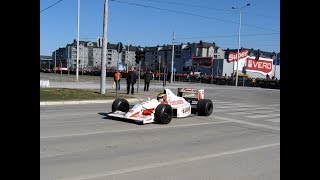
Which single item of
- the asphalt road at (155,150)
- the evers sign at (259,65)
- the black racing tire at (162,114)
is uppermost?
the evers sign at (259,65)

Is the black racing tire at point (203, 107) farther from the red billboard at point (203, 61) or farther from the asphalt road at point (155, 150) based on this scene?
the red billboard at point (203, 61)

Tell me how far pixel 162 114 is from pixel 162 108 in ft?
0.62

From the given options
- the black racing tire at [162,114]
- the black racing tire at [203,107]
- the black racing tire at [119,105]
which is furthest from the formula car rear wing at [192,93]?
the black racing tire at [162,114]

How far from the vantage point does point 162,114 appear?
1311 cm

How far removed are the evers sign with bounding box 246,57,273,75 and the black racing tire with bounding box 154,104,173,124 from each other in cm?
7493

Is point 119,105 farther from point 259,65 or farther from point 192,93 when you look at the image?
point 259,65

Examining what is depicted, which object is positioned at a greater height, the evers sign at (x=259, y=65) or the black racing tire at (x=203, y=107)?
the evers sign at (x=259, y=65)

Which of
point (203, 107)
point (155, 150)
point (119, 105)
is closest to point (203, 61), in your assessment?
point (203, 107)

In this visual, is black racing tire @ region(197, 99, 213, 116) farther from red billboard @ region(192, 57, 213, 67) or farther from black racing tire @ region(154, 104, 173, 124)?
red billboard @ region(192, 57, 213, 67)

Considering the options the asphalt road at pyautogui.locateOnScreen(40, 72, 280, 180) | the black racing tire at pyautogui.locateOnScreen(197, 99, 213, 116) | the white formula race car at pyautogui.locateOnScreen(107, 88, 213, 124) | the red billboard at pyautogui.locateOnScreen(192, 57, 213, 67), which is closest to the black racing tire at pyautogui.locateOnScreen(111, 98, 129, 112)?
the white formula race car at pyautogui.locateOnScreen(107, 88, 213, 124)

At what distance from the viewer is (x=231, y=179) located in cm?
633

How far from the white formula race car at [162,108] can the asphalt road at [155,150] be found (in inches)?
10.8

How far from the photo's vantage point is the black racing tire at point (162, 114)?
516 inches

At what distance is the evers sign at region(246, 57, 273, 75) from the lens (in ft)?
285
